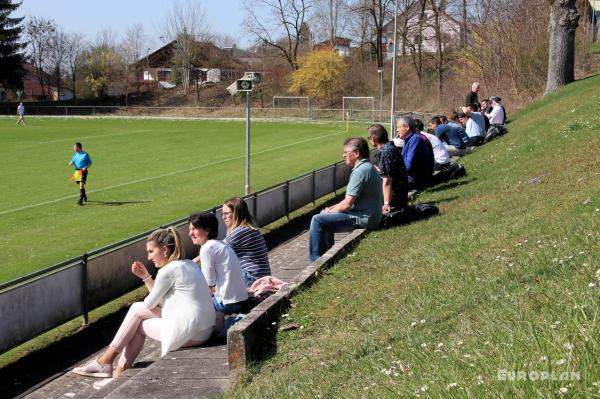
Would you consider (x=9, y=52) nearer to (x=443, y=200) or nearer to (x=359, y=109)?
(x=359, y=109)

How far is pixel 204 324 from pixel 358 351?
6.87 feet

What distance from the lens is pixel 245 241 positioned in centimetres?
841

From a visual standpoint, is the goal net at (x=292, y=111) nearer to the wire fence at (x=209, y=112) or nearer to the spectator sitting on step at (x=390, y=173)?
the wire fence at (x=209, y=112)

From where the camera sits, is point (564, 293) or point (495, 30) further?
point (495, 30)

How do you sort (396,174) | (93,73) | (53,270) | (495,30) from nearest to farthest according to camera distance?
1. (53,270)
2. (396,174)
3. (495,30)
4. (93,73)

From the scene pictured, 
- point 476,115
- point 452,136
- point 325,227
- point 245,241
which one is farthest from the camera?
point 476,115

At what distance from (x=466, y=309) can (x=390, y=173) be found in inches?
217

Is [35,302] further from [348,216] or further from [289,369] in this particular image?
[289,369]

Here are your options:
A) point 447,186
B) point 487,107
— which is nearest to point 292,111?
point 487,107

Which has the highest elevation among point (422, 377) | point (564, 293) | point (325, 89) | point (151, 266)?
point (325, 89)

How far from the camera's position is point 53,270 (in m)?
9.43

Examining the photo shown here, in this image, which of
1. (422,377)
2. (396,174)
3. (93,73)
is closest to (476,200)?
(396,174)

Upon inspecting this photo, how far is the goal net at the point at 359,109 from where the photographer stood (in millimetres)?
63375

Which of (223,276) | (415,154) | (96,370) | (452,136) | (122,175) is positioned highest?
(452,136)
